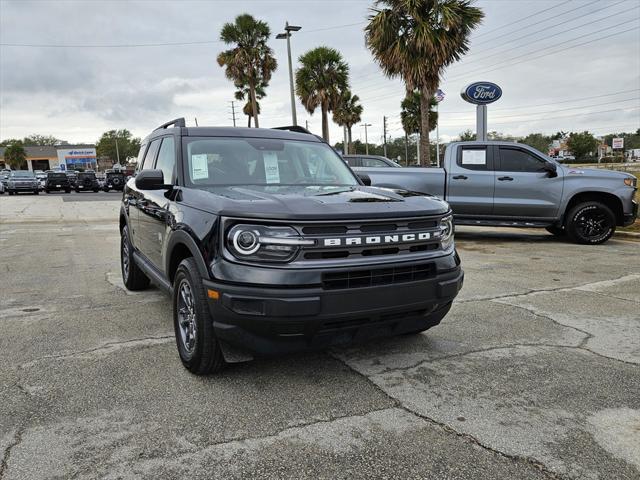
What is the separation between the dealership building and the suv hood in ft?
349

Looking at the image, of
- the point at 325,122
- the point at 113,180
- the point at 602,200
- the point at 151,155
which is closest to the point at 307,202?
the point at 151,155

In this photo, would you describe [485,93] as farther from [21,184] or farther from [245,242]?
[21,184]

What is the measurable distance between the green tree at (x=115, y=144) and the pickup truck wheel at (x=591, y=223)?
4502 inches

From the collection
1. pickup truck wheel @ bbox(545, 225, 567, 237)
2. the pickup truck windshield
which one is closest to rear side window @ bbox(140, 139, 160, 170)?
the pickup truck windshield

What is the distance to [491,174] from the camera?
9906 millimetres

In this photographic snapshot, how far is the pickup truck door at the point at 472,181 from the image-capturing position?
9891mm

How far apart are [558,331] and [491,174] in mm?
5910

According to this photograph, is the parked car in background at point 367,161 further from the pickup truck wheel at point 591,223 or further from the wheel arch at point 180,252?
the wheel arch at point 180,252

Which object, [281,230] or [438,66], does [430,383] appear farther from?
[438,66]

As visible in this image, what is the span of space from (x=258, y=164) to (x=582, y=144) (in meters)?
92.0

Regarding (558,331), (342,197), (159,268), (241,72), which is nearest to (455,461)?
(342,197)

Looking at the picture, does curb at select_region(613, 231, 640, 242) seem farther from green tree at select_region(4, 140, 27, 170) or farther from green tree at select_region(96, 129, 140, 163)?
green tree at select_region(96, 129, 140, 163)

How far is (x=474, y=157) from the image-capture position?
32.9 ft

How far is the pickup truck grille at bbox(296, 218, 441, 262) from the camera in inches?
120
